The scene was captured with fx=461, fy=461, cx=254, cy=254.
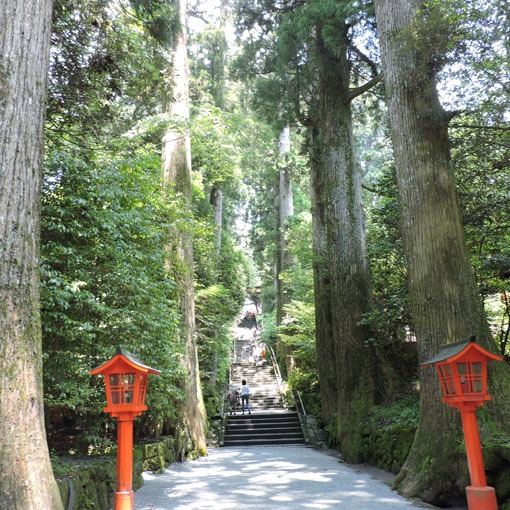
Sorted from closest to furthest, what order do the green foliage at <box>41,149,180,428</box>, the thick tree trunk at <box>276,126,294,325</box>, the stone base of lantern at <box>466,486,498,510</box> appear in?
the stone base of lantern at <box>466,486,498,510</box>, the green foliage at <box>41,149,180,428</box>, the thick tree trunk at <box>276,126,294,325</box>

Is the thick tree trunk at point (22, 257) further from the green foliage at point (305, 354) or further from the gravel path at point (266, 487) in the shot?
the green foliage at point (305, 354)

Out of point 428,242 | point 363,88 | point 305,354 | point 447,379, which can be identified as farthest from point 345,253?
point 305,354

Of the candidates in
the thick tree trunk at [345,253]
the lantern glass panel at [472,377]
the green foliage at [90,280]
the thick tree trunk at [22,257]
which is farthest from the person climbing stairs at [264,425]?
the thick tree trunk at [22,257]

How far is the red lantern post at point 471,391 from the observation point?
3.72 meters

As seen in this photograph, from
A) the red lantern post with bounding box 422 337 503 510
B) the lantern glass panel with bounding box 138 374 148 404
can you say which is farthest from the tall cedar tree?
the lantern glass panel with bounding box 138 374 148 404

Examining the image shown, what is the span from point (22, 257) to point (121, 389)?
140 centimetres

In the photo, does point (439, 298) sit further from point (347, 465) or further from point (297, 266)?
point (297, 266)

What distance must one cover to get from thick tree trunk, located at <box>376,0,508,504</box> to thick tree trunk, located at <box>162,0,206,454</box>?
4722 mm

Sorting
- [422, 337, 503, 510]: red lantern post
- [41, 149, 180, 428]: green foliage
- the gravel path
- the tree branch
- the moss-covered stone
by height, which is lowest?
the gravel path

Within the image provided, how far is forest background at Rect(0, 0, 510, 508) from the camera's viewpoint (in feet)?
18.0

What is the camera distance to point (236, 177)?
1577 cm

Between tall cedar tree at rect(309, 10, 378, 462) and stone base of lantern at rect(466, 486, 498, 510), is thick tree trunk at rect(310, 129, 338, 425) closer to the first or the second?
tall cedar tree at rect(309, 10, 378, 462)

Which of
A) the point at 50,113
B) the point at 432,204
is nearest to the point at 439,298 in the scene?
the point at 432,204

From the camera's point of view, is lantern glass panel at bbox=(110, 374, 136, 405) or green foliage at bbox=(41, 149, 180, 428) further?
green foliage at bbox=(41, 149, 180, 428)
